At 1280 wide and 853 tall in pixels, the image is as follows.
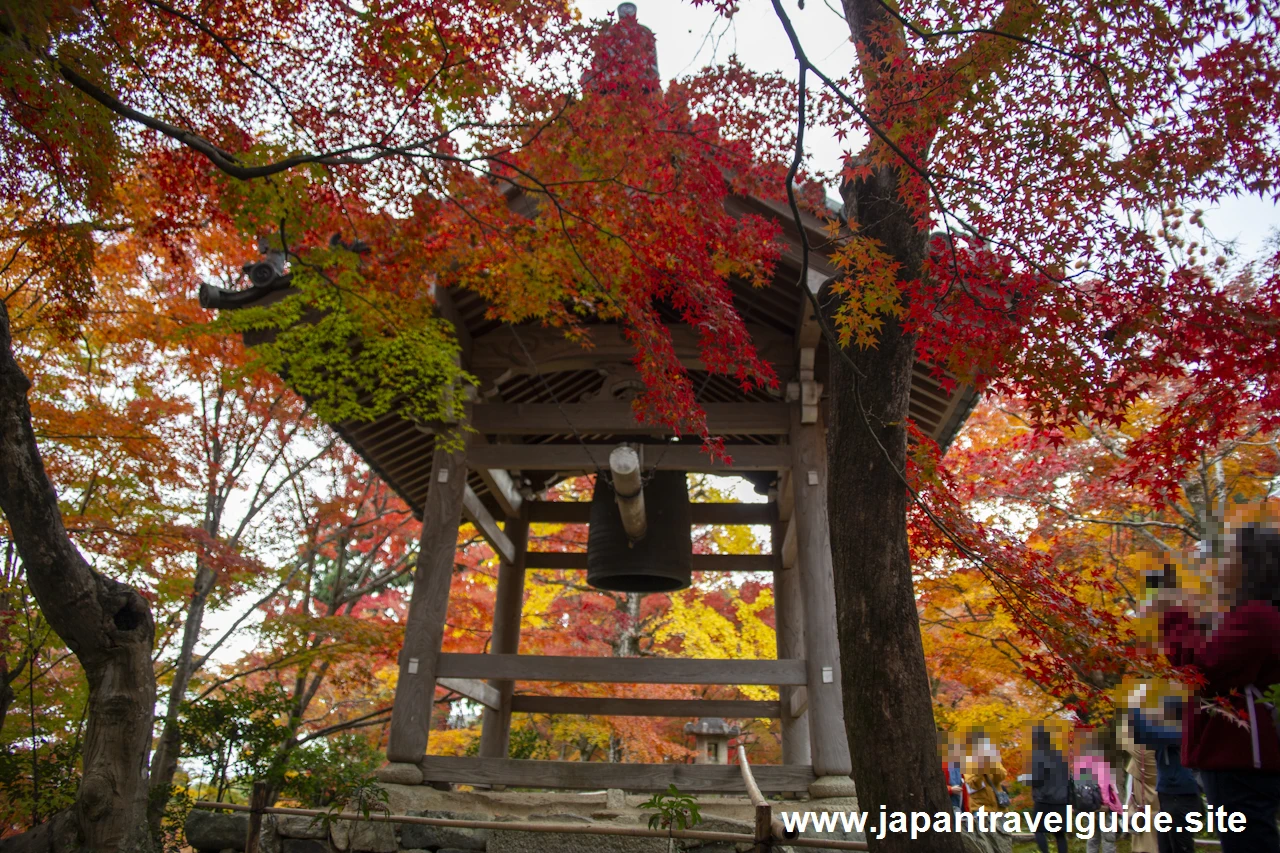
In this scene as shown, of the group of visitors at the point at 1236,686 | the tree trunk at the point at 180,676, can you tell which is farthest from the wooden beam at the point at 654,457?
the tree trunk at the point at 180,676

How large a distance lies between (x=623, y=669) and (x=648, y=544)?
4.11 feet

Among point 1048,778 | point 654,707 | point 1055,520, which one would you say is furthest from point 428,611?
point 1055,520

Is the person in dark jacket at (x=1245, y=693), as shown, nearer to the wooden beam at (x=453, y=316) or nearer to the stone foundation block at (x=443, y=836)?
the stone foundation block at (x=443, y=836)

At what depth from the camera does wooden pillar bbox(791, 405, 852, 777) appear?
19.5 feet

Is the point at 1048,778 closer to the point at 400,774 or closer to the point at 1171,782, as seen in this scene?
the point at 1171,782

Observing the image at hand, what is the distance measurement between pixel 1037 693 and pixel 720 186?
25.6ft

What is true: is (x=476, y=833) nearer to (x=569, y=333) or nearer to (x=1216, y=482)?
(x=569, y=333)

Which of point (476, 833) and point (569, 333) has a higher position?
point (569, 333)

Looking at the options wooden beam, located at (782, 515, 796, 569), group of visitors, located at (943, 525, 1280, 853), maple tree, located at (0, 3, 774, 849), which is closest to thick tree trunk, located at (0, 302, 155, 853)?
maple tree, located at (0, 3, 774, 849)

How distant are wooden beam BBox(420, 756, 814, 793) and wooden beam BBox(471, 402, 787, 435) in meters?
2.78

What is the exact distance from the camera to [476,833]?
513cm

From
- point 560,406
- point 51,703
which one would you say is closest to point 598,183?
point 560,406

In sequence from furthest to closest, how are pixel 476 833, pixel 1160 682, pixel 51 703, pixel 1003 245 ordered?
pixel 51 703 → pixel 476 833 → pixel 1003 245 → pixel 1160 682

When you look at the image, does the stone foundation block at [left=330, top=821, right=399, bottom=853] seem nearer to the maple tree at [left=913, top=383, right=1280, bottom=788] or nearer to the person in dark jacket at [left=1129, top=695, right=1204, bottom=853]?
the person in dark jacket at [left=1129, top=695, right=1204, bottom=853]
